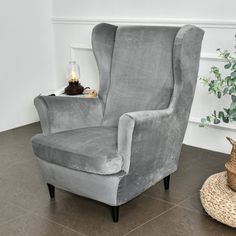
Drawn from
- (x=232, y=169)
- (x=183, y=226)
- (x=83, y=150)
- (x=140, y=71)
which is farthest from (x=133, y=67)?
(x=183, y=226)

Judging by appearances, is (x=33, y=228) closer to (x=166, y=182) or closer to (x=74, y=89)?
(x=166, y=182)

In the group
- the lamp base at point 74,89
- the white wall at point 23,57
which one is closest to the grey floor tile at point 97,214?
the lamp base at point 74,89

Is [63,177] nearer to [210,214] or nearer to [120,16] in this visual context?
[210,214]

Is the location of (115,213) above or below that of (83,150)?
below

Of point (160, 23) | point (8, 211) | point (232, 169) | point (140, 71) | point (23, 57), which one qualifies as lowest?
point (8, 211)

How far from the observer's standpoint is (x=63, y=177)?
212 centimetres

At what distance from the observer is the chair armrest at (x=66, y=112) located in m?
2.30

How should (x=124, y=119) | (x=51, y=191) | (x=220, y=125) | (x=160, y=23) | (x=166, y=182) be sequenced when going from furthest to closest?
(x=160, y=23) → (x=220, y=125) → (x=166, y=182) → (x=51, y=191) → (x=124, y=119)

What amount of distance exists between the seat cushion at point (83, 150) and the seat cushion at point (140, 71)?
0.24m

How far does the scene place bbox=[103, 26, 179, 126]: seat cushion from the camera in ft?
7.60

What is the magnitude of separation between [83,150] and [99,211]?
1.35ft

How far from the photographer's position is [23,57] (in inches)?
149

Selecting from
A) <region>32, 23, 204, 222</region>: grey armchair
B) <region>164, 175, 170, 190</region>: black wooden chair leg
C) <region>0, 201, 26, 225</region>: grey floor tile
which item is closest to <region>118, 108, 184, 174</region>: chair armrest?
<region>32, 23, 204, 222</region>: grey armchair

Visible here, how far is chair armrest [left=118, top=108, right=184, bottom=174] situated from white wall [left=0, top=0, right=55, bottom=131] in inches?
79.2
